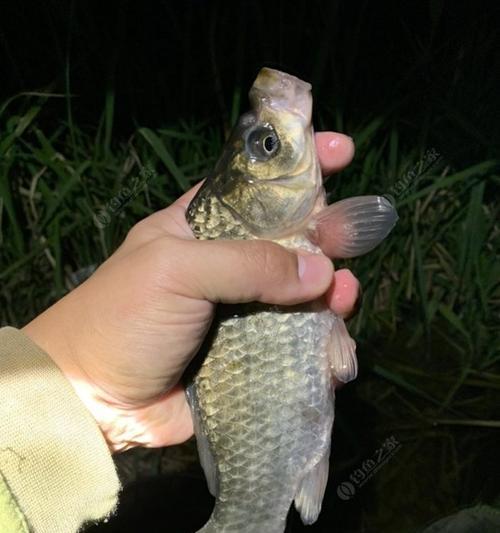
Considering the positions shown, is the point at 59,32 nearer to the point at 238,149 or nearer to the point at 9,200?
the point at 9,200

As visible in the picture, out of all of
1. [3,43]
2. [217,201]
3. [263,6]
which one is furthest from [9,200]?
[217,201]

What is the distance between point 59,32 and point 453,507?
7.36ft

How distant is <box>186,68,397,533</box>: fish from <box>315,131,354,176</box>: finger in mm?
183

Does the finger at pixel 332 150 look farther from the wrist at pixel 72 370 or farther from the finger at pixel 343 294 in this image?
the wrist at pixel 72 370

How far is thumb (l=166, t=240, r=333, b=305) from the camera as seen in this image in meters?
1.60

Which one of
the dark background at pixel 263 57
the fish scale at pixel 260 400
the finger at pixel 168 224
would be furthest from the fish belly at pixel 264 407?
the dark background at pixel 263 57

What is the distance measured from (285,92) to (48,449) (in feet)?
2.78

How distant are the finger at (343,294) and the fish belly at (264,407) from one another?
0.16 metres

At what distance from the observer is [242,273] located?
159 cm

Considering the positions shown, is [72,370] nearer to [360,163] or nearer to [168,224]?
[168,224]

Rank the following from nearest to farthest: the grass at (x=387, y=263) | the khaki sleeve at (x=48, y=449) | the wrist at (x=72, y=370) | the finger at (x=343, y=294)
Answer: the khaki sleeve at (x=48, y=449) < the wrist at (x=72, y=370) < the finger at (x=343, y=294) < the grass at (x=387, y=263)

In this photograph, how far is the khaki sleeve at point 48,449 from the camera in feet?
5.05

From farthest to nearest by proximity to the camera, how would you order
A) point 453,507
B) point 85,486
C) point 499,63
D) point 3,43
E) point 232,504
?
point 3,43
point 499,63
point 453,507
point 232,504
point 85,486

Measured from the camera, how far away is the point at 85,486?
162cm
